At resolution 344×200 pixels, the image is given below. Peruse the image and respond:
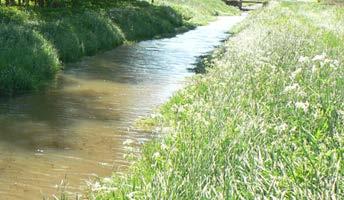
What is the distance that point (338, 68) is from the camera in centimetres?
787

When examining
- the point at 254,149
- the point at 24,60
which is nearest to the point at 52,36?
the point at 24,60

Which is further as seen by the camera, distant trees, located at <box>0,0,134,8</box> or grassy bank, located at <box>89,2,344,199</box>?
distant trees, located at <box>0,0,134,8</box>

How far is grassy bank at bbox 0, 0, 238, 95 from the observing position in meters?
14.1

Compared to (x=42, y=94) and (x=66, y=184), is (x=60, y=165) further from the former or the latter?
(x=42, y=94)

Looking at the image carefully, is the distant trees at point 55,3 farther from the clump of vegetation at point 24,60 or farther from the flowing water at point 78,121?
the clump of vegetation at point 24,60

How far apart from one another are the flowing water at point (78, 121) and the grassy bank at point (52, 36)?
60 centimetres

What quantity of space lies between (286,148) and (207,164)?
83 centimetres

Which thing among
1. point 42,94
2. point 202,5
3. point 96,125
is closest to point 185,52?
point 42,94

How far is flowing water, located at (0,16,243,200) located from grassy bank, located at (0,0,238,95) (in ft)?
1.98

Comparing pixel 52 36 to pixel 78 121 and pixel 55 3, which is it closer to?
pixel 78 121

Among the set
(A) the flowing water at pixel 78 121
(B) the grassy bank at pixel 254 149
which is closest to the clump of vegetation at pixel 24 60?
(A) the flowing water at pixel 78 121

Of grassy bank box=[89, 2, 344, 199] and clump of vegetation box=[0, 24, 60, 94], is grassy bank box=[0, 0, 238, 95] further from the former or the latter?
grassy bank box=[89, 2, 344, 199]

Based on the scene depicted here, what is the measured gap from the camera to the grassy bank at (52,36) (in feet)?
46.4

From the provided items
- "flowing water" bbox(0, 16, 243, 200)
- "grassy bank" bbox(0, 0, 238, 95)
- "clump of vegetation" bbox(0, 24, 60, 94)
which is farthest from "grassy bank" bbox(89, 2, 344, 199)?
"grassy bank" bbox(0, 0, 238, 95)
